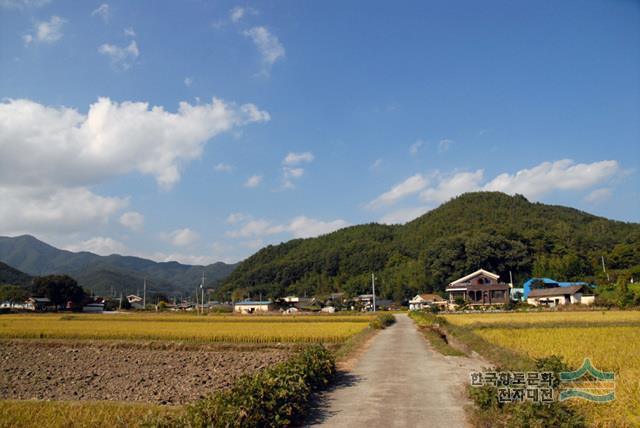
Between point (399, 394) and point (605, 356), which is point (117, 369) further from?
point (605, 356)

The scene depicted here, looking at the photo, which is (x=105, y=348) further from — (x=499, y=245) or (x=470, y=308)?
(x=499, y=245)

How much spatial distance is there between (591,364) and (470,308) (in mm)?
54815

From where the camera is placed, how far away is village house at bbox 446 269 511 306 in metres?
72.9

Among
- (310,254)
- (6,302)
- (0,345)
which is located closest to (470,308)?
(0,345)

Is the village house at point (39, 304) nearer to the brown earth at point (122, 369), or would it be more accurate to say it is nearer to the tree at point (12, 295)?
the tree at point (12, 295)

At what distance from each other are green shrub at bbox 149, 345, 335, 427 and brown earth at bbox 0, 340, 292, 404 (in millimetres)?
3938

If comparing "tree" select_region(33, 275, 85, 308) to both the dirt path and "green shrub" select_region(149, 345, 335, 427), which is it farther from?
"green shrub" select_region(149, 345, 335, 427)

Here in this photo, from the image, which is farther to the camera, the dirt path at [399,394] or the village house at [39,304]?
the village house at [39,304]

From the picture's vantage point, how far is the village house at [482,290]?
2869 inches

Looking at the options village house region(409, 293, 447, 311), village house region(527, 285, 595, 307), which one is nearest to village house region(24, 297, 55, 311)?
village house region(409, 293, 447, 311)

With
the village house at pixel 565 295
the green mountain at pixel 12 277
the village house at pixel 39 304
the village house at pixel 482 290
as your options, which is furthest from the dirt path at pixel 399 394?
the green mountain at pixel 12 277

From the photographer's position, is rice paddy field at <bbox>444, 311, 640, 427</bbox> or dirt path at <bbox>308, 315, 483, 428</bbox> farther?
dirt path at <bbox>308, 315, 483, 428</bbox>

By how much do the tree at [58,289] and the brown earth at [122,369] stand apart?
70.8m

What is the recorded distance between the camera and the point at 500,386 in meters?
8.47
